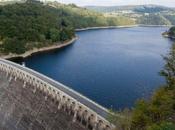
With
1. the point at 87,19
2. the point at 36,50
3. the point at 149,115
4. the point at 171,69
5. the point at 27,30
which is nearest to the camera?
the point at 149,115

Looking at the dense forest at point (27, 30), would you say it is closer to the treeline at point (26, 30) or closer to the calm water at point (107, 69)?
the treeline at point (26, 30)

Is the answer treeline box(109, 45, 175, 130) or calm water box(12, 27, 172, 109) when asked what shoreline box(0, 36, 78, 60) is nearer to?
calm water box(12, 27, 172, 109)

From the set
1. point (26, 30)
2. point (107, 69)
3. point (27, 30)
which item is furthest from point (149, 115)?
point (26, 30)

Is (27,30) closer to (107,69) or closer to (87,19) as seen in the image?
(107,69)

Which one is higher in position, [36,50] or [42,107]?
[42,107]

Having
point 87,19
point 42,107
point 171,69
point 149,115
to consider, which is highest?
point 171,69

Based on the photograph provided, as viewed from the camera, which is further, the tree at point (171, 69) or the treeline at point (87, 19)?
the treeline at point (87, 19)

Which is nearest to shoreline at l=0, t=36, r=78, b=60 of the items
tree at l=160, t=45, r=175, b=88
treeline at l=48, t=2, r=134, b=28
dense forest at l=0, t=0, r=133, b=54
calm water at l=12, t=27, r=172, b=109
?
dense forest at l=0, t=0, r=133, b=54

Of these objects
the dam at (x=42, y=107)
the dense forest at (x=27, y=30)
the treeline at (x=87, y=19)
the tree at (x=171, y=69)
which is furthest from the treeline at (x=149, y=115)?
the treeline at (x=87, y=19)
